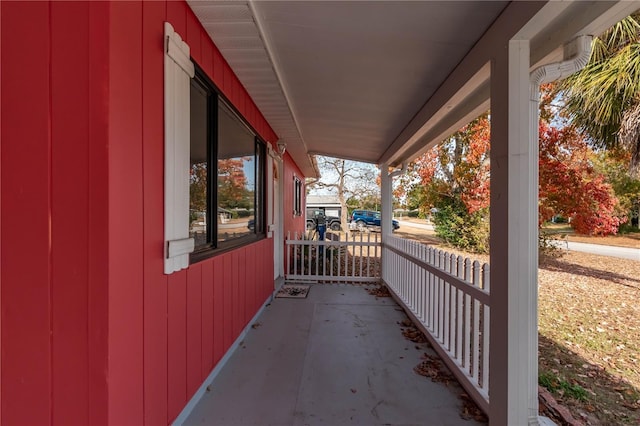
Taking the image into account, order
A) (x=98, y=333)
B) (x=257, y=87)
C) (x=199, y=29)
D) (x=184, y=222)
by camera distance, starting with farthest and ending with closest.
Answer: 1. (x=257, y=87)
2. (x=199, y=29)
3. (x=184, y=222)
4. (x=98, y=333)

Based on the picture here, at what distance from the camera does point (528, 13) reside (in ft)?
4.67

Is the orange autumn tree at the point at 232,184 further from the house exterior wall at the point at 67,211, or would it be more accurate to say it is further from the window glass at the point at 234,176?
the house exterior wall at the point at 67,211

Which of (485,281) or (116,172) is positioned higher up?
(116,172)

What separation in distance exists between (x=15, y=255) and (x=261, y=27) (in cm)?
185

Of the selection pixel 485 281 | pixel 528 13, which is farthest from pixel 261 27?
pixel 485 281

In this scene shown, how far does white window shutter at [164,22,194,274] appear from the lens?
1.56 m

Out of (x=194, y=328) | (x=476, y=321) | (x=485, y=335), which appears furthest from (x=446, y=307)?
(x=194, y=328)

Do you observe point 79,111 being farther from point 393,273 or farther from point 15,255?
point 393,273

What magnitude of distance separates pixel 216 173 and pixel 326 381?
184 centimetres

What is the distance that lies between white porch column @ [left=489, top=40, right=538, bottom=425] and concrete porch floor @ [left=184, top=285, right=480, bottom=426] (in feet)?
1.61

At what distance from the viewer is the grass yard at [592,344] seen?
2350 mm

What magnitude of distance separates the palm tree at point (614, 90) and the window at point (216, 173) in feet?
14.8

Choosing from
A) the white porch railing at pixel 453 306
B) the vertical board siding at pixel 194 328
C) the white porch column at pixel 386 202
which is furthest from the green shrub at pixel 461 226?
the vertical board siding at pixel 194 328

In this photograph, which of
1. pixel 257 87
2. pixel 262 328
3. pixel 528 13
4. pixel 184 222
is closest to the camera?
pixel 528 13
